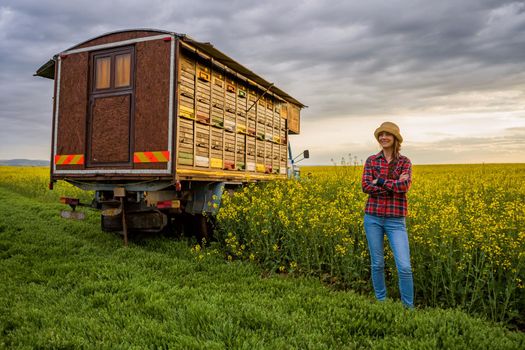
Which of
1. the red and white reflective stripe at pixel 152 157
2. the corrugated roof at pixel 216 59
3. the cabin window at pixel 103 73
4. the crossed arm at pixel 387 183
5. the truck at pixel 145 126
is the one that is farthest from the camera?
the cabin window at pixel 103 73

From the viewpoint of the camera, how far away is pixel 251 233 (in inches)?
294

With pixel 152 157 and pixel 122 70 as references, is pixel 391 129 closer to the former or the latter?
pixel 152 157

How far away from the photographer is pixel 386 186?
4551mm

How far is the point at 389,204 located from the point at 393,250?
0.52 meters

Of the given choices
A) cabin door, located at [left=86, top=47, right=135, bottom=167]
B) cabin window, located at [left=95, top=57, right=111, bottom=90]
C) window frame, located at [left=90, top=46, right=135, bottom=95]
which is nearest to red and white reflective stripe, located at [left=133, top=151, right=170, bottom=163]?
cabin door, located at [left=86, top=47, right=135, bottom=167]

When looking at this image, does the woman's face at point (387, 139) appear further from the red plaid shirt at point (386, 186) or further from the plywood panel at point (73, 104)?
the plywood panel at point (73, 104)

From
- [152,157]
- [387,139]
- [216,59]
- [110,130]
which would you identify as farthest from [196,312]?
[216,59]

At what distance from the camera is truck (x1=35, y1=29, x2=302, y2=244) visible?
25.2 ft

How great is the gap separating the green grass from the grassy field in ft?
0.04

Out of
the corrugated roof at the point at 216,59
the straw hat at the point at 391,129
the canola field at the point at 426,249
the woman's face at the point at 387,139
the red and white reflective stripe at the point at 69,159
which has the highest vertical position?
the corrugated roof at the point at 216,59

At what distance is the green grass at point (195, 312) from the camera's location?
12.2 ft

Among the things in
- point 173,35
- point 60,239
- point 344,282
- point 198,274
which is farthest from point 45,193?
point 344,282

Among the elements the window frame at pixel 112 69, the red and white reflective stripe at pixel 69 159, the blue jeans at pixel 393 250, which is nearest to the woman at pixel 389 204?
the blue jeans at pixel 393 250

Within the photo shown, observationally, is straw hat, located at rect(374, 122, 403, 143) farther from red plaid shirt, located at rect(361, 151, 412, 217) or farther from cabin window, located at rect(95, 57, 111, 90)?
cabin window, located at rect(95, 57, 111, 90)
